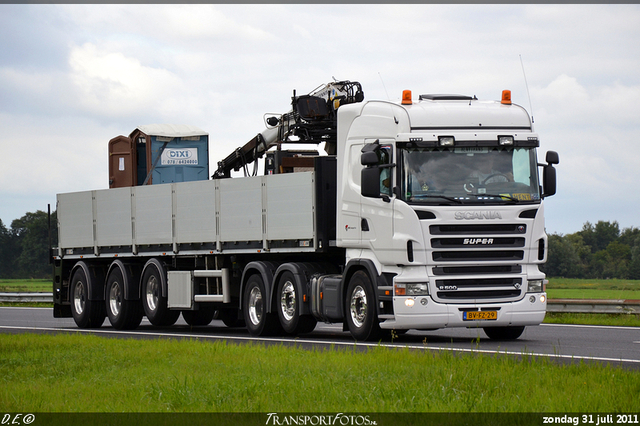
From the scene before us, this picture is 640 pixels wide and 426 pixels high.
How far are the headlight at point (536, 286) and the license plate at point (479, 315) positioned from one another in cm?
74

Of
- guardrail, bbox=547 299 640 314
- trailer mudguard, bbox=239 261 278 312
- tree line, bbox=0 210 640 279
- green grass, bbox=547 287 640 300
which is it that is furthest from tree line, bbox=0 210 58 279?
trailer mudguard, bbox=239 261 278 312

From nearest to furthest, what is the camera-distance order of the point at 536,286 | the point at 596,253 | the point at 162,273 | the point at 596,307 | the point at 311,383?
the point at 311,383 → the point at 536,286 → the point at 162,273 → the point at 596,307 → the point at 596,253

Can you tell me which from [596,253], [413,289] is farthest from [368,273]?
[596,253]

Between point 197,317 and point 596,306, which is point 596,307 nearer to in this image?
point 596,306

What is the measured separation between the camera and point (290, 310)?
1906 centimetres

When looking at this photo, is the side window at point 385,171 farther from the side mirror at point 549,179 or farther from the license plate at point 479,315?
the side mirror at point 549,179

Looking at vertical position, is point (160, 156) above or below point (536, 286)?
above

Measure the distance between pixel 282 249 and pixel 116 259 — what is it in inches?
270

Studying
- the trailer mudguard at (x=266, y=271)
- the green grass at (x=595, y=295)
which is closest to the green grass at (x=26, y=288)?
→ the green grass at (x=595, y=295)

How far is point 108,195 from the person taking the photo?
82.3 ft

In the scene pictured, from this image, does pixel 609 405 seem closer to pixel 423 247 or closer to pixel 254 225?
pixel 423 247

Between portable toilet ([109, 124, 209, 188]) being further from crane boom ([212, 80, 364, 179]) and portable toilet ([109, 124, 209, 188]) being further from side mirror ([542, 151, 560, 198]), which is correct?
side mirror ([542, 151, 560, 198])

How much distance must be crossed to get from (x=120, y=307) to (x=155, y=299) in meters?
1.27

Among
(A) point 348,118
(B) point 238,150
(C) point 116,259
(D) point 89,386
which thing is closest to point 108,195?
(C) point 116,259
